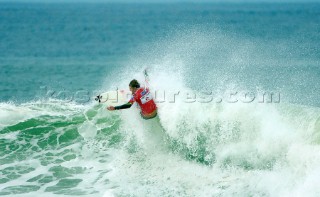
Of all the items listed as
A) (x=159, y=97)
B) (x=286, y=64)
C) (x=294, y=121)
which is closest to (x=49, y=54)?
(x=286, y=64)

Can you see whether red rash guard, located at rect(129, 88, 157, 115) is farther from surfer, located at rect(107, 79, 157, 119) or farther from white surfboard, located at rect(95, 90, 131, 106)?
white surfboard, located at rect(95, 90, 131, 106)

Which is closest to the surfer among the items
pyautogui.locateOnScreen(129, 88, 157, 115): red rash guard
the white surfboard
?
pyautogui.locateOnScreen(129, 88, 157, 115): red rash guard

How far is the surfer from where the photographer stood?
11844mm

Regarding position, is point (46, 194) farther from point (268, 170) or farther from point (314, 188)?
point (314, 188)

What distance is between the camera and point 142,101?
12.0 m

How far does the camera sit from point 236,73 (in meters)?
25.2

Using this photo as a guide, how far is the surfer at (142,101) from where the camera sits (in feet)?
38.9

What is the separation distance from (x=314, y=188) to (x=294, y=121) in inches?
113

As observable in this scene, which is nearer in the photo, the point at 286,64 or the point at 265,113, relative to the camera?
the point at 265,113

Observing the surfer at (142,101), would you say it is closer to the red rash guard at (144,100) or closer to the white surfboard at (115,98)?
the red rash guard at (144,100)

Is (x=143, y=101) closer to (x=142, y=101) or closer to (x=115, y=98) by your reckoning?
(x=142, y=101)

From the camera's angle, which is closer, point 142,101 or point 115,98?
point 142,101

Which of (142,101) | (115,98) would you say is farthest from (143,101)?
(115,98)

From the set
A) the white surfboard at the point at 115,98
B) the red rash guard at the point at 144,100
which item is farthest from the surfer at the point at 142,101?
the white surfboard at the point at 115,98
